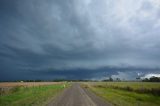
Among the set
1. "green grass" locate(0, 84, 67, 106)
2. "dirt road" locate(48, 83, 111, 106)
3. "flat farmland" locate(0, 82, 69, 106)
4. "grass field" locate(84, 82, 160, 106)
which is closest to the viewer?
"dirt road" locate(48, 83, 111, 106)

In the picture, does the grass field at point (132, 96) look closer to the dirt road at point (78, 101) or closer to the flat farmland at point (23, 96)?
the dirt road at point (78, 101)

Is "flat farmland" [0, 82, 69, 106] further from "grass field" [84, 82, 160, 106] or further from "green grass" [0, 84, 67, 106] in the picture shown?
"grass field" [84, 82, 160, 106]

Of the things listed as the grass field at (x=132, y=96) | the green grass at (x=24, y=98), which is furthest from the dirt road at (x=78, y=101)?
the grass field at (x=132, y=96)

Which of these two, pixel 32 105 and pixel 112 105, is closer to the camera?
pixel 32 105

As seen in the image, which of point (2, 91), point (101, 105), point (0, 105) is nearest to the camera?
point (0, 105)

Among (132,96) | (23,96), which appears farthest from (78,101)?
(132,96)

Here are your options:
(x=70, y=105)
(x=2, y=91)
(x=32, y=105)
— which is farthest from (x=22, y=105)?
(x=2, y=91)

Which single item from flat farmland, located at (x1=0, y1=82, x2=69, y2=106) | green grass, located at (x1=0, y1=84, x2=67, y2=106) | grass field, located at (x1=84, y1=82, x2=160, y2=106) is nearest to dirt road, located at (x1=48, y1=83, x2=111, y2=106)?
flat farmland, located at (x1=0, y1=82, x2=69, y2=106)

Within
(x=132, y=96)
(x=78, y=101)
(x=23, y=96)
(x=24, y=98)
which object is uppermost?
(x=23, y=96)

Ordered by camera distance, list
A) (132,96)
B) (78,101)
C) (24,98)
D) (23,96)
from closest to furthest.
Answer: (78,101)
(24,98)
(23,96)
(132,96)

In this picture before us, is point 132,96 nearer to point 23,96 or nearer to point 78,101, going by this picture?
point 78,101

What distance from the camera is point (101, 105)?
85.4 ft

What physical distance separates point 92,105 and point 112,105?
2869mm

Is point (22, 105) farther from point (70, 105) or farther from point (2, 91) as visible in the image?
point (2, 91)
